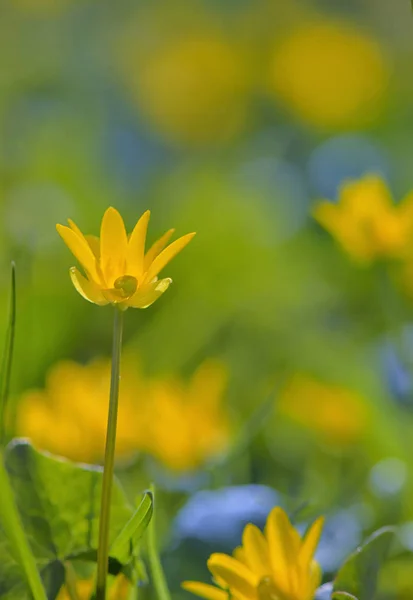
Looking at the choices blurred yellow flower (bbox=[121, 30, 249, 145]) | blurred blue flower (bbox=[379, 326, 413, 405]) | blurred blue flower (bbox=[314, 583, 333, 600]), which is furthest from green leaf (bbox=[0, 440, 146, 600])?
blurred yellow flower (bbox=[121, 30, 249, 145])

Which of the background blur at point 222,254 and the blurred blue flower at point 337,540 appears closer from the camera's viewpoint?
the blurred blue flower at point 337,540

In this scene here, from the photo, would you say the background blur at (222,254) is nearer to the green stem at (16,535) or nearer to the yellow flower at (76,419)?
the yellow flower at (76,419)

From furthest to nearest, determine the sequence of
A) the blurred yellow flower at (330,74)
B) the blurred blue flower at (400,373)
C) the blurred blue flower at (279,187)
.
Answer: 1. the blurred yellow flower at (330,74)
2. the blurred blue flower at (279,187)
3. the blurred blue flower at (400,373)

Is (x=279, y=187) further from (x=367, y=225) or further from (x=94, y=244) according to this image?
(x=94, y=244)

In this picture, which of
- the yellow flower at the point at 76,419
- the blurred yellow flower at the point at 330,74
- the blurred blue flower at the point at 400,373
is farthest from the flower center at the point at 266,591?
the blurred yellow flower at the point at 330,74

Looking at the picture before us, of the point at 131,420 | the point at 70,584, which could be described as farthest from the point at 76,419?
the point at 70,584

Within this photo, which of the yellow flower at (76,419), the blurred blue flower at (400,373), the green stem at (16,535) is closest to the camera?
the green stem at (16,535)

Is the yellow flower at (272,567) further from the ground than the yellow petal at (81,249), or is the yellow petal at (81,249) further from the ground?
the yellow petal at (81,249)
